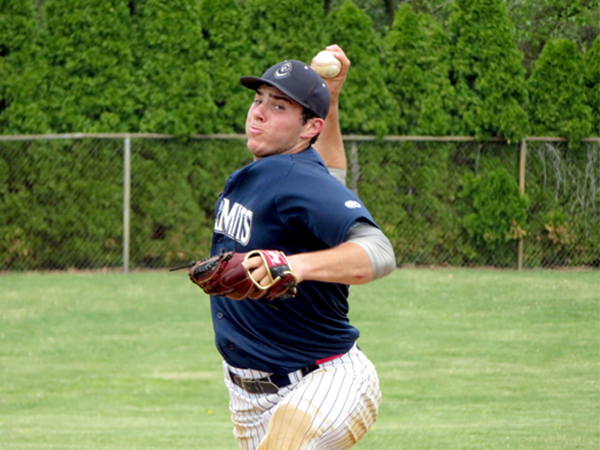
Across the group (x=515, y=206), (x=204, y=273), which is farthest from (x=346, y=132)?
(x=204, y=273)

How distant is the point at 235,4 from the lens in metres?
13.6

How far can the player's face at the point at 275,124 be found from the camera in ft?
9.18

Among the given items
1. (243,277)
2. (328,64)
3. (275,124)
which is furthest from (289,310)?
(328,64)

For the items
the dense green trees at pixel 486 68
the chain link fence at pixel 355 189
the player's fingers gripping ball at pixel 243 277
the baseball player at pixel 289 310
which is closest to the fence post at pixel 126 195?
the chain link fence at pixel 355 189

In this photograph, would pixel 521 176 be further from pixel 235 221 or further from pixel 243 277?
pixel 243 277

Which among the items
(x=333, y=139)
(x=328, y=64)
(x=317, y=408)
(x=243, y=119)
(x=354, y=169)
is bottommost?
(x=354, y=169)

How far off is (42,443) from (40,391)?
1.63 m

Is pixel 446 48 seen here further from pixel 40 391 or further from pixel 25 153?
pixel 40 391

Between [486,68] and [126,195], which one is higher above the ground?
[486,68]

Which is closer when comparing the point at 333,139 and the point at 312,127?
the point at 312,127

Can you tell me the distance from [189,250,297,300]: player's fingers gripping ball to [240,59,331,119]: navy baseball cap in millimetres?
702

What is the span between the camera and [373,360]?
7977mm

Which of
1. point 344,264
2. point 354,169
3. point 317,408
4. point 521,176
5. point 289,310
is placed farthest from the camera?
point 354,169

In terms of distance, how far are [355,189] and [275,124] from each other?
1105 centimetres
